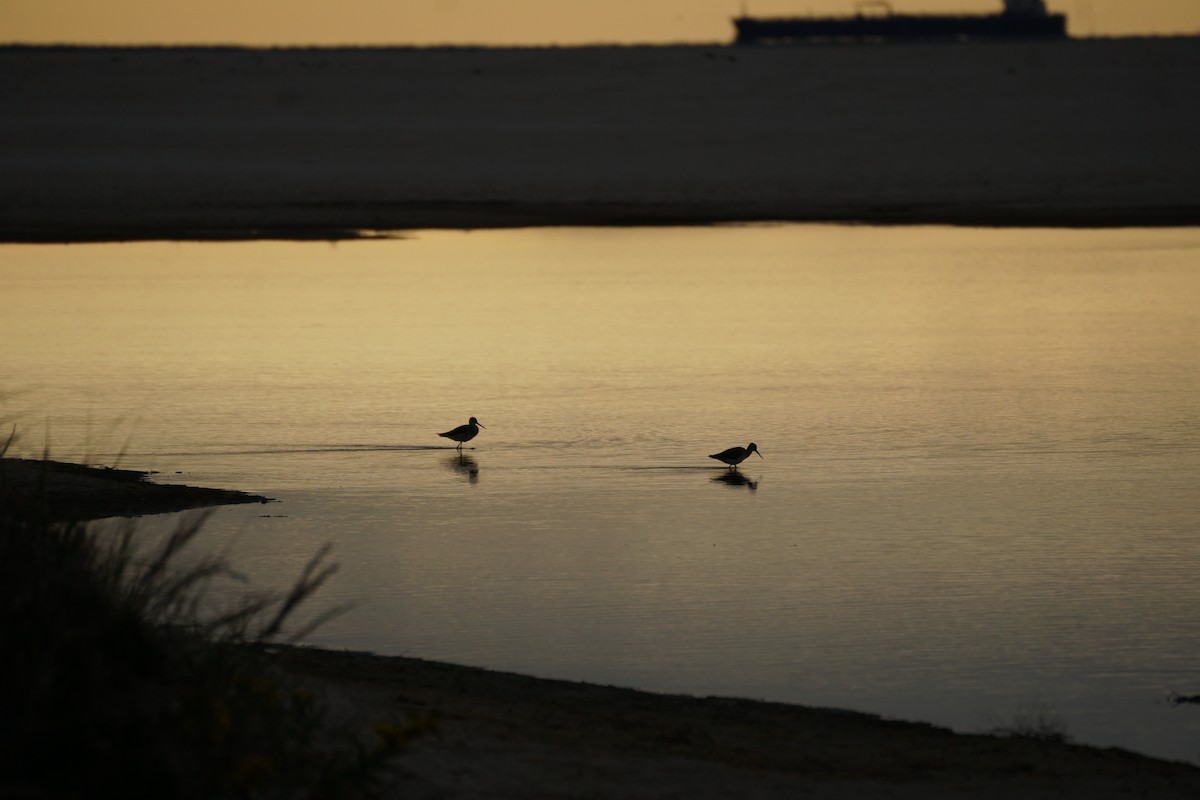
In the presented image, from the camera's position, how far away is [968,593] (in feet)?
31.9

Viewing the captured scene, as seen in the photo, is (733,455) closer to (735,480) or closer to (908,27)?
(735,480)

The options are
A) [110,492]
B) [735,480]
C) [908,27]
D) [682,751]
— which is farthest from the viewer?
[908,27]

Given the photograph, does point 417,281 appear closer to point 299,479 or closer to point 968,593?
point 299,479

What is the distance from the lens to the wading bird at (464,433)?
14.2 m

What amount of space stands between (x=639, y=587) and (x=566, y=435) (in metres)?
4.91

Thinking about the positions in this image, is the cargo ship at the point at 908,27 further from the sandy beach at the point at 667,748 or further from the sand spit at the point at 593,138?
the sandy beach at the point at 667,748

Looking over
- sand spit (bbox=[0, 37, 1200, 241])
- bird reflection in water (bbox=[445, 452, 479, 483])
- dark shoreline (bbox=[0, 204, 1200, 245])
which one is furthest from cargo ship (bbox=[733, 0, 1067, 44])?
bird reflection in water (bbox=[445, 452, 479, 483])

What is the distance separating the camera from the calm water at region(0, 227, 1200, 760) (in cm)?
877

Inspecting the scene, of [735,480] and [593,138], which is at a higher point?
[593,138]

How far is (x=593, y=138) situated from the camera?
59.1 meters

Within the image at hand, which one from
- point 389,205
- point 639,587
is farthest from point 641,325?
point 389,205

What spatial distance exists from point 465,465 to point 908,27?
94695 mm

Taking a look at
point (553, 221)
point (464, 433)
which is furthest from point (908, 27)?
point (464, 433)

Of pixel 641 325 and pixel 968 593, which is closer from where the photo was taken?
pixel 968 593
